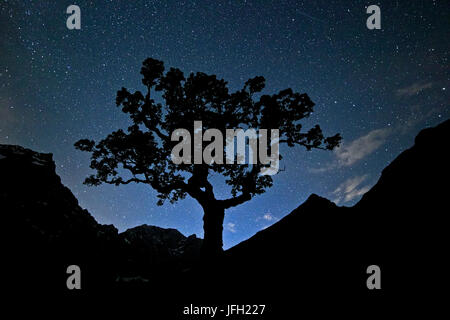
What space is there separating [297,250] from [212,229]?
5897 millimetres

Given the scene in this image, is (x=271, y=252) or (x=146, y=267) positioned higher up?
(x=271, y=252)

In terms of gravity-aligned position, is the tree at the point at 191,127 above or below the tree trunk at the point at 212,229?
above

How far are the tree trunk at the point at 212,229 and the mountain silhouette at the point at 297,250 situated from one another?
90 centimetres

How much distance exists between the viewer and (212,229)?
13.3 metres

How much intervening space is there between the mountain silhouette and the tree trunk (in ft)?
2.96

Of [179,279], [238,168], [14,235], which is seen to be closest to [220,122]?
[238,168]

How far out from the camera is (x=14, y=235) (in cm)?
855

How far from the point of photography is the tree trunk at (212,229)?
12695 mm

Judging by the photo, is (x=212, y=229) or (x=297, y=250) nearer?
(x=297, y=250)

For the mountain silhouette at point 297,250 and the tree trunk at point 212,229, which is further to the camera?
the tree trunk at point 212,229

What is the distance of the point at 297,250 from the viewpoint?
916 centimetres
